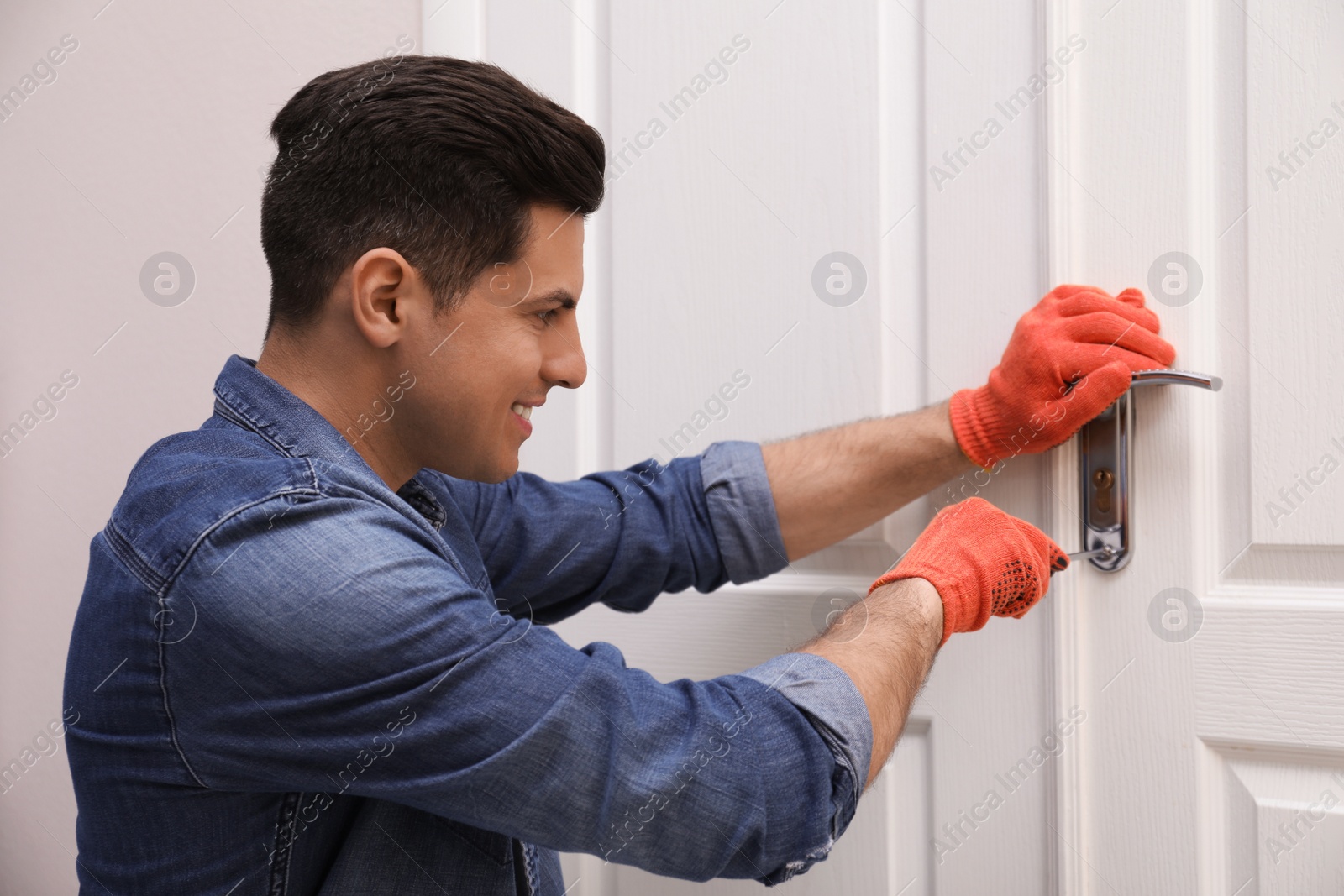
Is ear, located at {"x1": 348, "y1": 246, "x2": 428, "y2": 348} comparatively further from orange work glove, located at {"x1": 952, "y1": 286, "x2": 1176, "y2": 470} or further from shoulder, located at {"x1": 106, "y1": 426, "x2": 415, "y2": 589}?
orange work glove, located at {"x1": 952, "y1": 286, "x2": 1176, "y2": 470}

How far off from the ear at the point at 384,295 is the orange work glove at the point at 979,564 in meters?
0.41

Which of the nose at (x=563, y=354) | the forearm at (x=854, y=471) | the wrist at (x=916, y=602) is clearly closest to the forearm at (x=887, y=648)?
the wrist at (x=916, y=602)

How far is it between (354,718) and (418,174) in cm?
39

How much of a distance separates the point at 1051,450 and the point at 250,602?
664 millimetres

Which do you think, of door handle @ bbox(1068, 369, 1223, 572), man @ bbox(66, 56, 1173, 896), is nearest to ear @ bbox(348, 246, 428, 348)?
man @ bbox(66, 56, 1173, 896)

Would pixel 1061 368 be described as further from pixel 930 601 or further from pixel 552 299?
pixel 552 299

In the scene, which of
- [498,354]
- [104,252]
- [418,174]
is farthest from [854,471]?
[104,252]

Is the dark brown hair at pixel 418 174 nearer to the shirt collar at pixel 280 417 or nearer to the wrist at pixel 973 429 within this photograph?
the shirt collar at pixel 280 417

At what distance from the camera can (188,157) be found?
1183 mm

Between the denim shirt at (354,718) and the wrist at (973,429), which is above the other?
the wrist at (973,429)

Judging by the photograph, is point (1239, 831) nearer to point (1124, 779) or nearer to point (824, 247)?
point (1124, 779)

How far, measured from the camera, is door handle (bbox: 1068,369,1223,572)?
32.6 inches

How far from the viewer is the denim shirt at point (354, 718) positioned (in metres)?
0.56

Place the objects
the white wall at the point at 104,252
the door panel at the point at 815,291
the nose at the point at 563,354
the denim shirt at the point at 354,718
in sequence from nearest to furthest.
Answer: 1. the denim shirt at the point at 354,718
2. the nose at the point at 563,354
3. the door panel at the point at 815,291
4. the white wall at the point at 104,252
